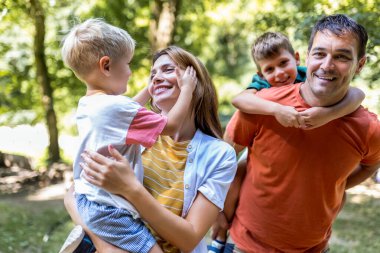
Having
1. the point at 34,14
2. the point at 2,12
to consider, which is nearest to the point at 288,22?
the point at 2,12

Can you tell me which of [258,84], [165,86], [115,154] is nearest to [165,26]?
[258,84]

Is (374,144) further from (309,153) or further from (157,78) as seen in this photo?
(157,78)

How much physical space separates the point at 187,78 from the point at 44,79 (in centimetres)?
1057

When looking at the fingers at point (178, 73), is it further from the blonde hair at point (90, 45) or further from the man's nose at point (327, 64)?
the man's nose at point (327, 64)

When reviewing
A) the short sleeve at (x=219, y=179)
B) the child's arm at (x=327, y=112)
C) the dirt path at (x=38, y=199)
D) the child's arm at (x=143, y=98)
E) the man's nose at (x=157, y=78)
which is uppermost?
the man's nose at (x=157, y=78)

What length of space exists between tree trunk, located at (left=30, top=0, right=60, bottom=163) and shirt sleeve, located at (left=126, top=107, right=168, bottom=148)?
9965 mm

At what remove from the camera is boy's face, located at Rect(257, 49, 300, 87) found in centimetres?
248

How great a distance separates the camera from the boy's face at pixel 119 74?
1.82 m

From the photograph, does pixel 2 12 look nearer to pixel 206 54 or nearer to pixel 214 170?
pixel 214 170

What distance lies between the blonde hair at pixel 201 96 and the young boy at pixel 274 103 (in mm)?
120

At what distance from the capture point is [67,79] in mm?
11961

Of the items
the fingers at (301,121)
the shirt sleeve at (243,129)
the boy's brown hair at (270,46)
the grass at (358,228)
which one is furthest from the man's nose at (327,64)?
the grass at (358,228)

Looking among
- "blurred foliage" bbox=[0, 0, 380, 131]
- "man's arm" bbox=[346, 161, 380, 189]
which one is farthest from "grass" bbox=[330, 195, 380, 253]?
"man's arm" bbox=[346, 161, 380, 189]

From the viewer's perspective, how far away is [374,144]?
1871mm
